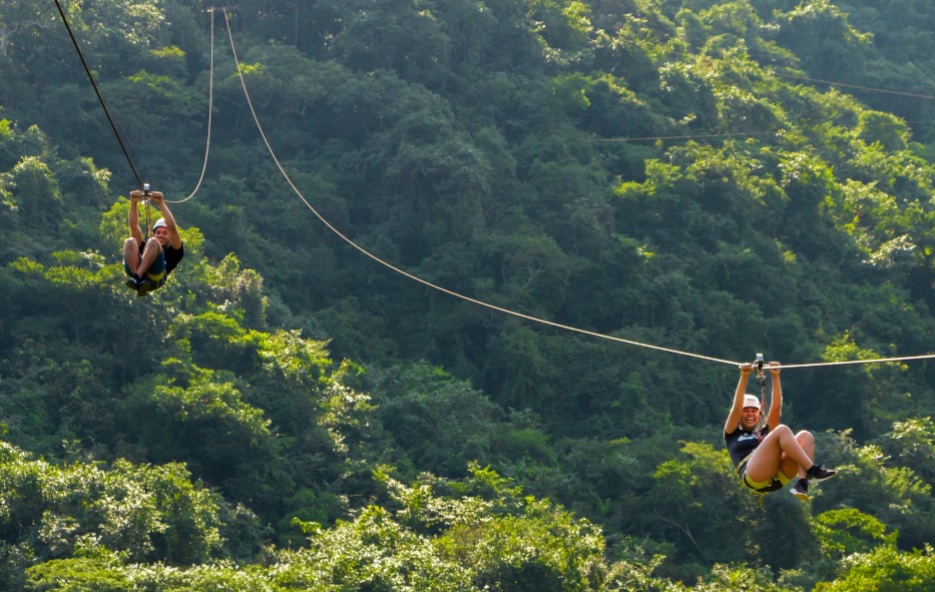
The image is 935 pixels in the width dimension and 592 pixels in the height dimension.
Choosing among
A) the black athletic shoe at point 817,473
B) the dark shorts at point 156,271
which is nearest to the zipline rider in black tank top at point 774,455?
the black athletic shoe at point 817,473

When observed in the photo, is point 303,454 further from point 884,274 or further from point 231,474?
point 884,274

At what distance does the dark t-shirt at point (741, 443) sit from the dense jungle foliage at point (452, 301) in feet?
25.4

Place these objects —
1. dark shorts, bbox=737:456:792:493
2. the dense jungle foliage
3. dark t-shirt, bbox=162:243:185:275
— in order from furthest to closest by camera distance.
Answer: the dense jungle foliage
dark t-shirt, bbox=162:243:185:275
dark shorts, bbox=737:456:792:493

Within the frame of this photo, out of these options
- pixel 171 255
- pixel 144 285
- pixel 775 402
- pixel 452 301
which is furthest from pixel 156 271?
pixel 452 301

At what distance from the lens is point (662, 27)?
36438mm

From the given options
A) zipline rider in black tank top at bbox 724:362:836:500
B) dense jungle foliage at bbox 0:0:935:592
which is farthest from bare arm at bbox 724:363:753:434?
dense jungle foliage at bbox 0:0:935:592

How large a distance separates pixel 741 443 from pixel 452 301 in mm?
18439

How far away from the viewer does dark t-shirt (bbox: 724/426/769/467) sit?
936 centimetres

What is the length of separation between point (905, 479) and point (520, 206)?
9.39 meters

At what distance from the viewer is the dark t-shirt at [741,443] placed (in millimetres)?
9359

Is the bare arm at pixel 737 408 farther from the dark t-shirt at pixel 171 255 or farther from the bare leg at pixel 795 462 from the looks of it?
the dark t-shirt at pixel 171 255

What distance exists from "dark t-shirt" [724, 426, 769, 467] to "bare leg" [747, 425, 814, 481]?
40cm

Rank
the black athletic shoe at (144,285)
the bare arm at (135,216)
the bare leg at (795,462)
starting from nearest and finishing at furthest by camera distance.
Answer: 1. the bare leg at (795,462)
2. the bare arm at (135,216)
3. the black athletic shoe at (144,285)

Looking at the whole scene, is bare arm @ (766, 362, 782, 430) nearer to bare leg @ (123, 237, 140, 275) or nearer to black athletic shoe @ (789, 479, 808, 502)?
black athletic shoe @ (789, 479, 808, 502)
